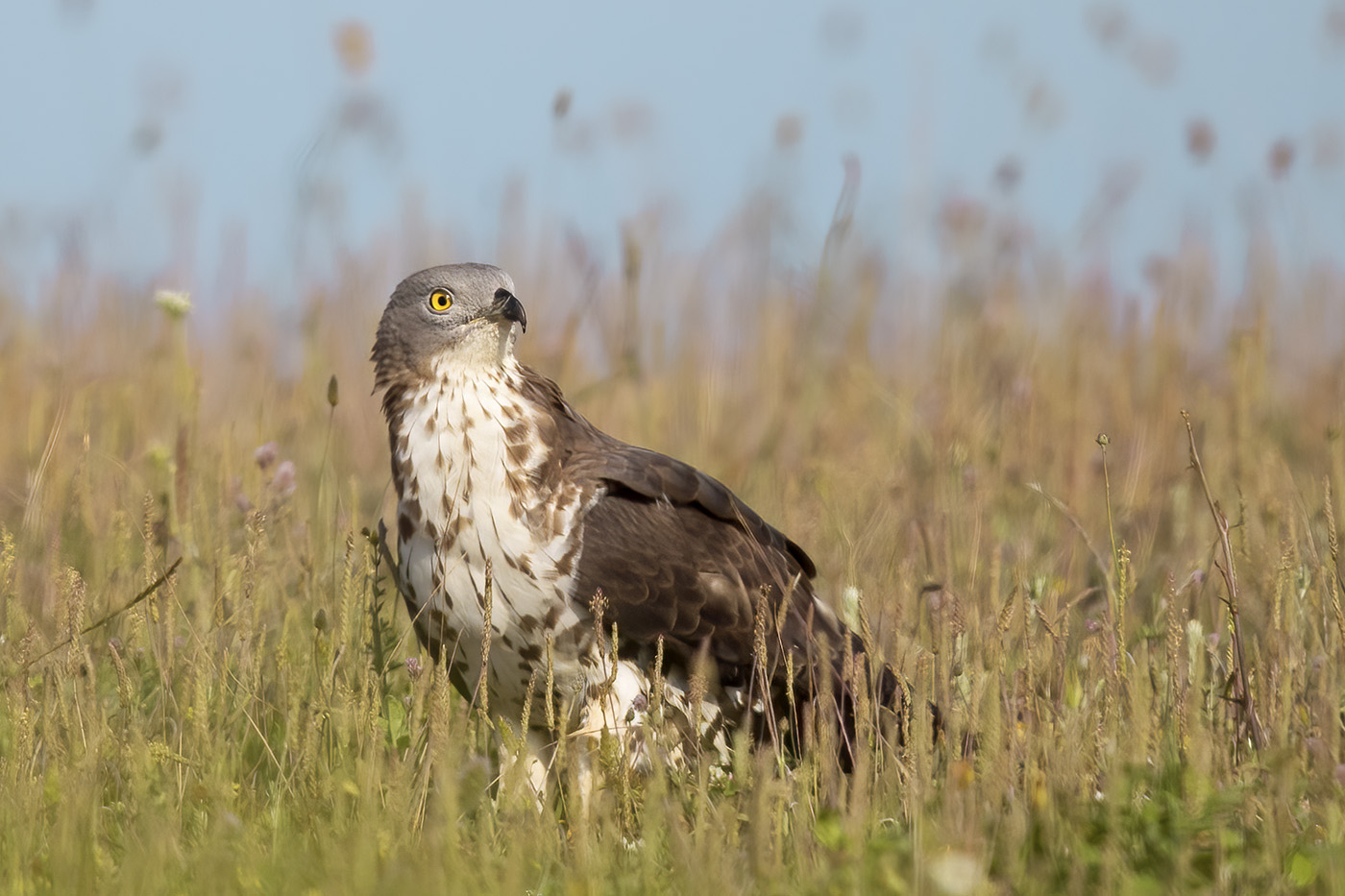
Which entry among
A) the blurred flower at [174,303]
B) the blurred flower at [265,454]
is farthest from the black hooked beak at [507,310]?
the blurred flower at [174,303]

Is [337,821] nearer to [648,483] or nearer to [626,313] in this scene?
[648,483]

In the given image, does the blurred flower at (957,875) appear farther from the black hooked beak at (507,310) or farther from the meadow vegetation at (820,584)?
the black hooked beak at (507,310)

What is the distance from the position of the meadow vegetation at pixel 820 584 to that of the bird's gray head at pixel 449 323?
0.85 feet

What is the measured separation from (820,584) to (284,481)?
7.17 ft

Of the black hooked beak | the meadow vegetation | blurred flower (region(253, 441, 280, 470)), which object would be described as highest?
the black hooked beak

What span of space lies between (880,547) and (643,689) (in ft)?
6.64

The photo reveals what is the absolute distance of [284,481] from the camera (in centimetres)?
517

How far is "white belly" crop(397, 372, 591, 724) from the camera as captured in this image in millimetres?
3746

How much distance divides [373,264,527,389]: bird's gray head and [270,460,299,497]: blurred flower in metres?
0.73

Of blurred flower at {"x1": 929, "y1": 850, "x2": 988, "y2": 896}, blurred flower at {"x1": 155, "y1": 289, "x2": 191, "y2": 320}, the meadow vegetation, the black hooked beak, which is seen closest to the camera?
blurred flower at {"x1": 929, "y1": 850, "x2": 988, "y2": 896}

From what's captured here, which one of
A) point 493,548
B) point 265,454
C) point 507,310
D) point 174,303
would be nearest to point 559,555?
point 493,548

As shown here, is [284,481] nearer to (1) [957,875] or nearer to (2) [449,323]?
(2) [449,323]

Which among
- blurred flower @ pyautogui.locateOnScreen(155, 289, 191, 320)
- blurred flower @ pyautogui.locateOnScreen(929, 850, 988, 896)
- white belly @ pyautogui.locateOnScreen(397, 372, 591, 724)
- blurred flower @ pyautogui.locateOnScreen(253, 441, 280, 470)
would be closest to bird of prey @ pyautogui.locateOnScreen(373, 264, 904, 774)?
white belly @ pyautogui.locateOnScreen(397, 372, 591, 724)

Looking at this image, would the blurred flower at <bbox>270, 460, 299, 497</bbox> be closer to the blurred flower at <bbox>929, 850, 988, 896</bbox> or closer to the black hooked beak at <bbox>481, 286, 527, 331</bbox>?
the black hooked beak at <bbox>481, 286, 527, 331</bbox>
